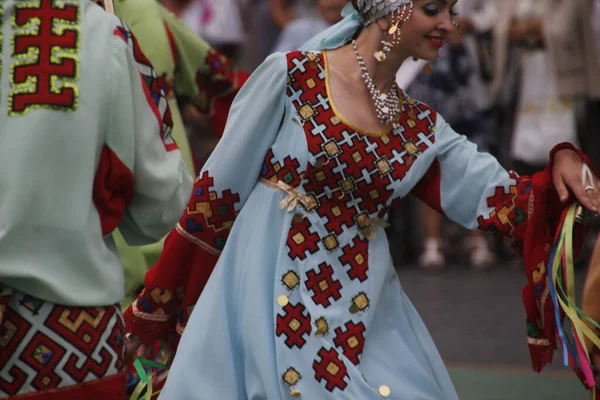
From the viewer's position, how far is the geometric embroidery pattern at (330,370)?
12.7 feet

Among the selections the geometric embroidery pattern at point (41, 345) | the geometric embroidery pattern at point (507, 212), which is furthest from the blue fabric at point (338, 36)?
the geometric embroidery pattern at point (41, 345)

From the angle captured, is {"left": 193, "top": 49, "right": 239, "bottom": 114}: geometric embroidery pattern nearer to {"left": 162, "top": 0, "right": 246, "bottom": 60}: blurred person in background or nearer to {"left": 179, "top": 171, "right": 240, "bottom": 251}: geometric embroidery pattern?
{"left": 179, "top": 171, "right": 240, "bottom": 251}: geometric embroidery pattern

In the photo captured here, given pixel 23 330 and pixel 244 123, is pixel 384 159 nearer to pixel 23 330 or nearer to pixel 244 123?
pixel 244 123

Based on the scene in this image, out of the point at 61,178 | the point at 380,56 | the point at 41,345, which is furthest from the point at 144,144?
the point at 380,56

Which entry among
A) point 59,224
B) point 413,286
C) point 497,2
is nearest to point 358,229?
point 59,224

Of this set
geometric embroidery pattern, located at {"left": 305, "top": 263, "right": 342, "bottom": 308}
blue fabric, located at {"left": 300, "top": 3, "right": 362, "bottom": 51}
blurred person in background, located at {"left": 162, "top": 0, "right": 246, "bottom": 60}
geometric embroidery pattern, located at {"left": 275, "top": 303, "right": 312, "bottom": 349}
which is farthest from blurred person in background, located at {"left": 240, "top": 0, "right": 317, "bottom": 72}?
geometric embroidery pattern, located at {"left": 275, "top": 303, "right": 312, "bottom": 349}

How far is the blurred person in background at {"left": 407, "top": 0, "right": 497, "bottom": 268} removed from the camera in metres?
9.05

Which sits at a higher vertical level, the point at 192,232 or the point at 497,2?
the point at 192,232

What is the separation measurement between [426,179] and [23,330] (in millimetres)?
1717

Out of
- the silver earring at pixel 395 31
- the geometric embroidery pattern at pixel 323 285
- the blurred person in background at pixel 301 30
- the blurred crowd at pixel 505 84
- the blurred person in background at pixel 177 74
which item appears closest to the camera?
the geometric embroidery pattern at pixel 323 285

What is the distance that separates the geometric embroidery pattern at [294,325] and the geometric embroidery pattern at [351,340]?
0.10 m

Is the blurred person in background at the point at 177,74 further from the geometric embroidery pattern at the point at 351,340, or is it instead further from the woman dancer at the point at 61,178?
the woman dancer at the point at 61,178

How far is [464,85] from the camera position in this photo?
30.1 feet

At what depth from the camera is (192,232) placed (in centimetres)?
410
